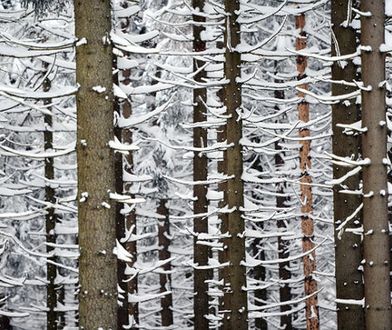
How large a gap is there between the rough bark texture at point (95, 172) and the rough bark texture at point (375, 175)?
10.7 feet

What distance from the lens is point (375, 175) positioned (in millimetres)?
8320

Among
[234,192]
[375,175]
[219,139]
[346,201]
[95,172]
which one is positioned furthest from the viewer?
[219,139]

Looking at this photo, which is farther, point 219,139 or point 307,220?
point 307,220

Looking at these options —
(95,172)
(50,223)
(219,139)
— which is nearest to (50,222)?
(50,223)

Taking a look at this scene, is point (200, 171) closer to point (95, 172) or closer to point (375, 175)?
point (375, 175)

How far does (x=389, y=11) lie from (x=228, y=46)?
2.74m

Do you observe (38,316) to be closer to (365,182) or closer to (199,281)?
(199,281)

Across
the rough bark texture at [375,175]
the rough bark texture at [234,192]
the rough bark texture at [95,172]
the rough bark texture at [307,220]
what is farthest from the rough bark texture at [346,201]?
the rough bark texture at [307,220]

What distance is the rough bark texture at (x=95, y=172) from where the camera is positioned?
6.94 meters

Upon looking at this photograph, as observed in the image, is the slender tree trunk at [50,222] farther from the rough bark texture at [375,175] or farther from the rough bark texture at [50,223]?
the rough bark texture at [375,175]

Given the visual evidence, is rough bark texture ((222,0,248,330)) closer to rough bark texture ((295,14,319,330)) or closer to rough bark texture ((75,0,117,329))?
rough bark texture ((75,0,117,329))

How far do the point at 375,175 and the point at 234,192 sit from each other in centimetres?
310

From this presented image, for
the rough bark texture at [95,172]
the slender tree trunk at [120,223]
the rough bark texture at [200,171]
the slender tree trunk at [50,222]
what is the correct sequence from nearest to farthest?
the rough bark texture at [95,172] → the slender tree trunk at [120,223] → the rough bark texture at [200,171] → the slender tree trunk at [50,222]

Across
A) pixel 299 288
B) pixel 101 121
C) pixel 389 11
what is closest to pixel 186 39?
pixel 389 11
